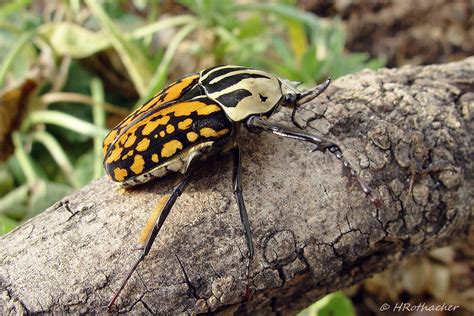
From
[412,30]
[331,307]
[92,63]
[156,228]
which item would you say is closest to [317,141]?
[156,228]

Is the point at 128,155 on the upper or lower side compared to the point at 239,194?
upper

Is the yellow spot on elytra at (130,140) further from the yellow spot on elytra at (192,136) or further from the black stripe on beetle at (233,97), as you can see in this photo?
the black stripe on beetle at (233,97)

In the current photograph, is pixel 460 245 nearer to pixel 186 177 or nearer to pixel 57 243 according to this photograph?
pixel 186 177

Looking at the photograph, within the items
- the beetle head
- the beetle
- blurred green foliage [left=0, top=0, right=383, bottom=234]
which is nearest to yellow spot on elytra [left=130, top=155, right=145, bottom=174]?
the beetle

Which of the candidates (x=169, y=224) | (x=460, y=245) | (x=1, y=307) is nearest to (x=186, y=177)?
(x=169, y=224)

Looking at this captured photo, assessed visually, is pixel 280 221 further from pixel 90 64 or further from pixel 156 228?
pixel 90 64

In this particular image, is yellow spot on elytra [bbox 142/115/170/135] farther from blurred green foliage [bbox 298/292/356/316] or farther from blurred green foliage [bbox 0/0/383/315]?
blurred green foliage [bbox 298/292/356/316]

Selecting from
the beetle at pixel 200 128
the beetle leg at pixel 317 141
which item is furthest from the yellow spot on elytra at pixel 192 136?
the beetle leg at pixel 317 141
